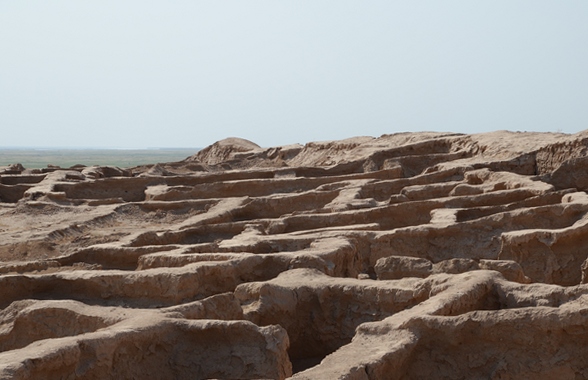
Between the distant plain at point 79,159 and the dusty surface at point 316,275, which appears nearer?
the dusty surface at point 316,275

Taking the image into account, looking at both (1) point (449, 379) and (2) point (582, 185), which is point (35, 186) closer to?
(2) point (582, 185)

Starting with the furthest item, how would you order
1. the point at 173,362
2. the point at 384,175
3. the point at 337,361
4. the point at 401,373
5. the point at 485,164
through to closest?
the point at 384,175
the point at 485,164
the point at 173,362
the point at 401,373
the point at 337,361

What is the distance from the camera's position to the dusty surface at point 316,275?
215 inches

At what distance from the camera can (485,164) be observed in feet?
49.7

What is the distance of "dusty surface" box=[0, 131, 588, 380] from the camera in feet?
17.9

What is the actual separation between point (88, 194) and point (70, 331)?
11.0 meters

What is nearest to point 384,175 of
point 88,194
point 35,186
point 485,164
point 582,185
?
point 485,164

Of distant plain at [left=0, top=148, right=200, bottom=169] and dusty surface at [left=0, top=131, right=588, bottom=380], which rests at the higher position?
dusty surface at [left=0, top=131, right=588, bottom=380]

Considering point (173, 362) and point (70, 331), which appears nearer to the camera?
point (173, 362)

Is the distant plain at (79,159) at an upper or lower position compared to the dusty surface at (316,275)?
lower

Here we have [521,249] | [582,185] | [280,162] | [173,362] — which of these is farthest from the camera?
[280,162]

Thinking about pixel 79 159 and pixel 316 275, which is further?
pixel 79 159

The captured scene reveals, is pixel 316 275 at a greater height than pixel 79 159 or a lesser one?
greater

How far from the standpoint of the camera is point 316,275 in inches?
301
